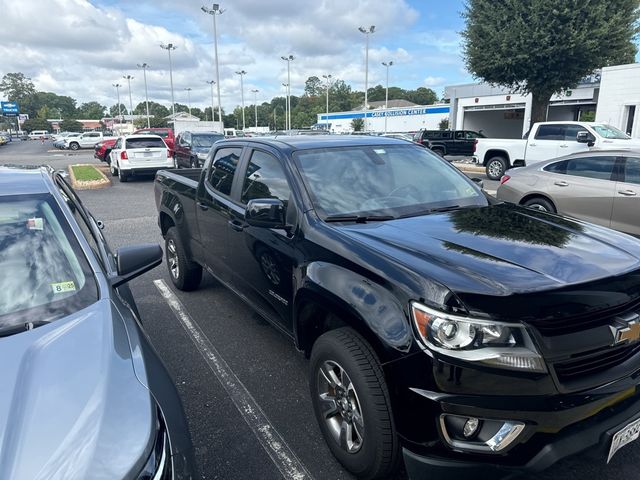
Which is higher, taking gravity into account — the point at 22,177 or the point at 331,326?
the point at 22,177

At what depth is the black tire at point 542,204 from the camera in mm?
8087

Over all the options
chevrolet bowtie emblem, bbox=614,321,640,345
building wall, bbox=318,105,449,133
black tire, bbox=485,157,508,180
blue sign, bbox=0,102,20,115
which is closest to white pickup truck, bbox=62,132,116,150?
building wall, bbox=318,105,449,133

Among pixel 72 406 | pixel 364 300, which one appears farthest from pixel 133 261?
pixel 364 300

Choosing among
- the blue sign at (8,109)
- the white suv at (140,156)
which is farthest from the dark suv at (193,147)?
the blue sign at (8,109)

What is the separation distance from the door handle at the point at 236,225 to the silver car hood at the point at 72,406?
1.92 m

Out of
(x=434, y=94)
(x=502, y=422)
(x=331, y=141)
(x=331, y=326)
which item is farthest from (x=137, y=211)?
(x=434, y=94)

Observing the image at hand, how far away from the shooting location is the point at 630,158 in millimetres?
7258

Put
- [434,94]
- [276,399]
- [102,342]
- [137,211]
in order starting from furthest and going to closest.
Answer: [434,94] → [137,211] → [276,399] → [102,342]

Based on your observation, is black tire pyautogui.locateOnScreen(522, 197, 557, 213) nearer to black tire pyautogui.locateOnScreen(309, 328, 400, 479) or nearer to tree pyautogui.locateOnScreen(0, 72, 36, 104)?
black tire pyautogui.locateOnScreen(309, 328, 400, 479)

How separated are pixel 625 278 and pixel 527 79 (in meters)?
22.0

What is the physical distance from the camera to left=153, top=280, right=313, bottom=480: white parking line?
2.76m

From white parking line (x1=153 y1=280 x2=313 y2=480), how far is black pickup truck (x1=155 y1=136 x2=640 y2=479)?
28cm

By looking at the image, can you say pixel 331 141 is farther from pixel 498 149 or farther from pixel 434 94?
pixel 434 94

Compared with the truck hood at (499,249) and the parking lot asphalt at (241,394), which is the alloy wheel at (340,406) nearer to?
the parking lot asphalt at (241,394)
